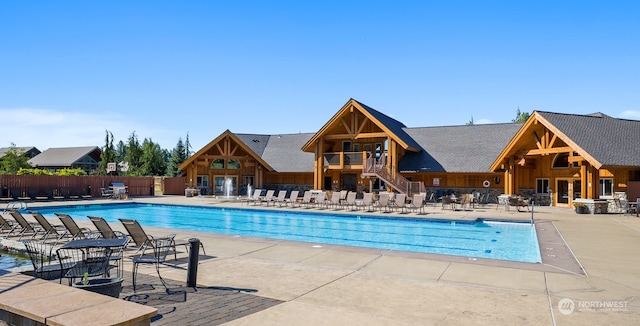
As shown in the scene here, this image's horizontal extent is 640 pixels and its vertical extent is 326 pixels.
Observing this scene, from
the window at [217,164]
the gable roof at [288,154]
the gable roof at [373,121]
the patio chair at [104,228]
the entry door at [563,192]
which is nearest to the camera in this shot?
the patio chair at [104,228]

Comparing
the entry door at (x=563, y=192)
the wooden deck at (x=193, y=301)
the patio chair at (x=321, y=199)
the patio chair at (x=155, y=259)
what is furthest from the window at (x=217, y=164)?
the wooden deck at (x=193, y=301)

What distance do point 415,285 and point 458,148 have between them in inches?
935

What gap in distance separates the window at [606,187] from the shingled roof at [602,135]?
2.03 m

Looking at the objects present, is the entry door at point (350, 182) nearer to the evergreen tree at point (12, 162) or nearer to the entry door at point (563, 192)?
the entry door at point (563, 192)

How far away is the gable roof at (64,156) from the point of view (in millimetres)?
56000

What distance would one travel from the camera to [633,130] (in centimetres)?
2380

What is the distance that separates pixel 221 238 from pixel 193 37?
366 inches

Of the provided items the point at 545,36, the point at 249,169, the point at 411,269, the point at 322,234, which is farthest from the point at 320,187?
the point at 411,269

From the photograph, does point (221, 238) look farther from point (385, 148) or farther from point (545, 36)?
point (385, 148)

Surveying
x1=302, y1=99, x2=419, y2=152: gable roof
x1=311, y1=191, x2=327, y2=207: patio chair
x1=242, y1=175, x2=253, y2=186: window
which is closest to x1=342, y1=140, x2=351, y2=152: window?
x1=302, y1=99, x2=419, y2=152: gable roof

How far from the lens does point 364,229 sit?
1585 centimetres

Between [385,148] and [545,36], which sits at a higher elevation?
[545,36]

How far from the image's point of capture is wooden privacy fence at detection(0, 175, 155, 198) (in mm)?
26375
